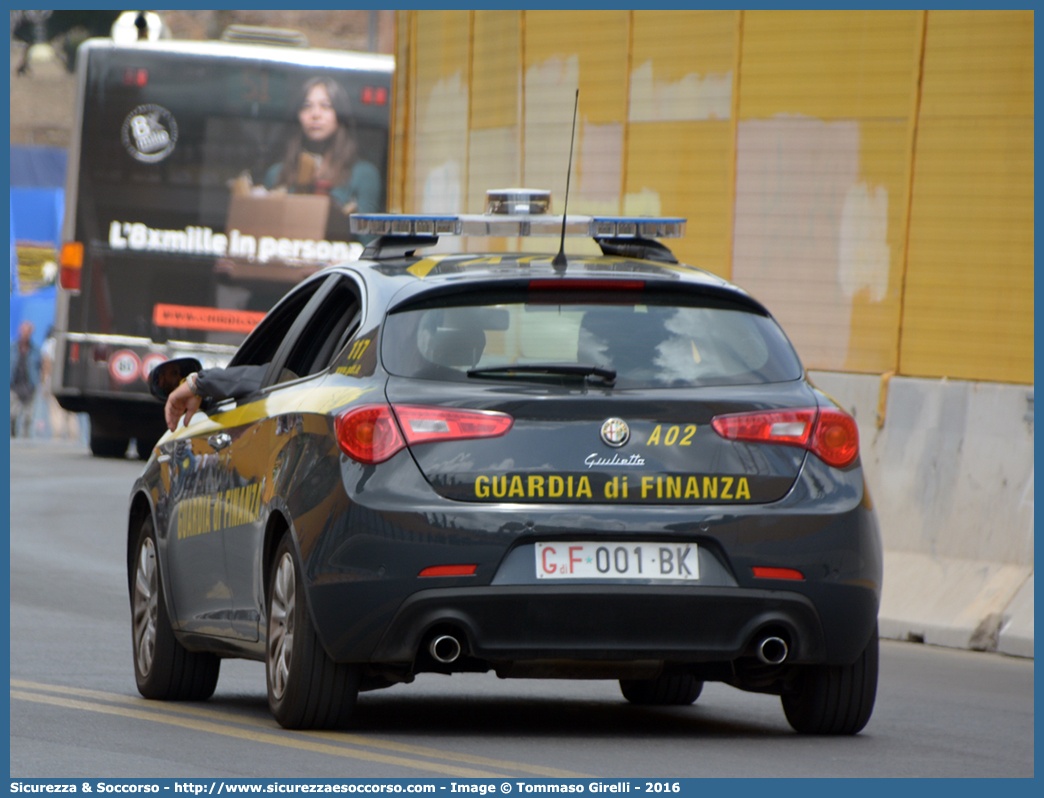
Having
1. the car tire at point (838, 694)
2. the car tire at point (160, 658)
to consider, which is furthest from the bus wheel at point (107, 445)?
the car tire at point (838, 694)

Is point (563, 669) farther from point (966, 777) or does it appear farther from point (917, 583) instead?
point (917, 583)

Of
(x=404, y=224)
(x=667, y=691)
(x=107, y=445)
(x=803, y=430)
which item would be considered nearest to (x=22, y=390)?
(x=107, y=445)

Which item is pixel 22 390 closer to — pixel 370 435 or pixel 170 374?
pixel 170 374

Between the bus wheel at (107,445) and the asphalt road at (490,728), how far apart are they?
14965mm

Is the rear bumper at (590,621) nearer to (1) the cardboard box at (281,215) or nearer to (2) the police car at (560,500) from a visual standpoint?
(2) the police car at (560,500)

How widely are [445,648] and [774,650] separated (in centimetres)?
98

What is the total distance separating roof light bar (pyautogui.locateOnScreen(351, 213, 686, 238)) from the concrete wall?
3950mm

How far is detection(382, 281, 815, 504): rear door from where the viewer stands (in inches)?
249

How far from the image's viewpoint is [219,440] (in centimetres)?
757

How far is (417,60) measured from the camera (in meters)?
20.2

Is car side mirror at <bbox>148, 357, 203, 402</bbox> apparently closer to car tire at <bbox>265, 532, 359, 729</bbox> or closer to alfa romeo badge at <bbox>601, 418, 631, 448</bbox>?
car tire at <bbox>265, 532, 359, 729</bbox>

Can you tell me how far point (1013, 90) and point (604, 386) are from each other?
7.01 metres

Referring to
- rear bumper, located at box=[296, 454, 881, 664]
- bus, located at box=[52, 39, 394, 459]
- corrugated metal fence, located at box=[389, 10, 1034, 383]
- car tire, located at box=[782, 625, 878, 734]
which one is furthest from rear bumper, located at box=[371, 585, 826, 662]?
bus, located at box=[52, 39, 394, 459]

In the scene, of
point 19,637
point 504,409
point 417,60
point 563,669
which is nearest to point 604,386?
point 504,409
